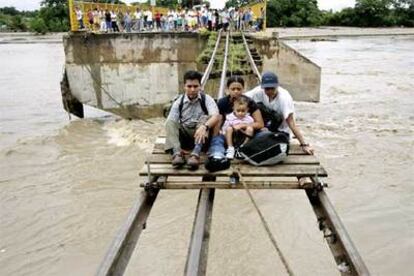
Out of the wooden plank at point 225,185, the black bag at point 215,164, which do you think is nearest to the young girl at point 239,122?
the black bag at point 215,164

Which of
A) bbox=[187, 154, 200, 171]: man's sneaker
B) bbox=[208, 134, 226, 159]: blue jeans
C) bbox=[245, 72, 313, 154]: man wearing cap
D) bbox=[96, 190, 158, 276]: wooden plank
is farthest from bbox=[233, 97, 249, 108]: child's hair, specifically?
bbox=[96, 190, 158, 276]: wooden plank

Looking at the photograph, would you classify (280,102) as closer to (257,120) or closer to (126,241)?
(257,120)

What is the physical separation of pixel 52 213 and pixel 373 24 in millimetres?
71453

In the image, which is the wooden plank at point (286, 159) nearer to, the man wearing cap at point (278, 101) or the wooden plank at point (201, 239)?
the man wearing cap at point (278, 101)

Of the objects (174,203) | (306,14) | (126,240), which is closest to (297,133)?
(126,240)

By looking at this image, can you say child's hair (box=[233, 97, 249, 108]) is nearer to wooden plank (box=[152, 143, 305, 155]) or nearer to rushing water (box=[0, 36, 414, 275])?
wooden plank (box=[152, 143, 305, 155])

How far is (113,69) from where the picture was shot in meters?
14.2

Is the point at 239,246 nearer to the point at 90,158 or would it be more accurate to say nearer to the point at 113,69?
the point at 90,158

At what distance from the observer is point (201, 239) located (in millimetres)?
3246

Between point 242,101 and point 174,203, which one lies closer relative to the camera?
point 242,101

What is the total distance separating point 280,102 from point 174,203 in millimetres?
3196

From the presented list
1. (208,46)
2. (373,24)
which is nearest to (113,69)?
(208,46)

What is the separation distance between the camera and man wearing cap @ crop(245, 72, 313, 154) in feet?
15.6

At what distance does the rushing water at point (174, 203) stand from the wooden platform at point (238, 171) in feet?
5.62
